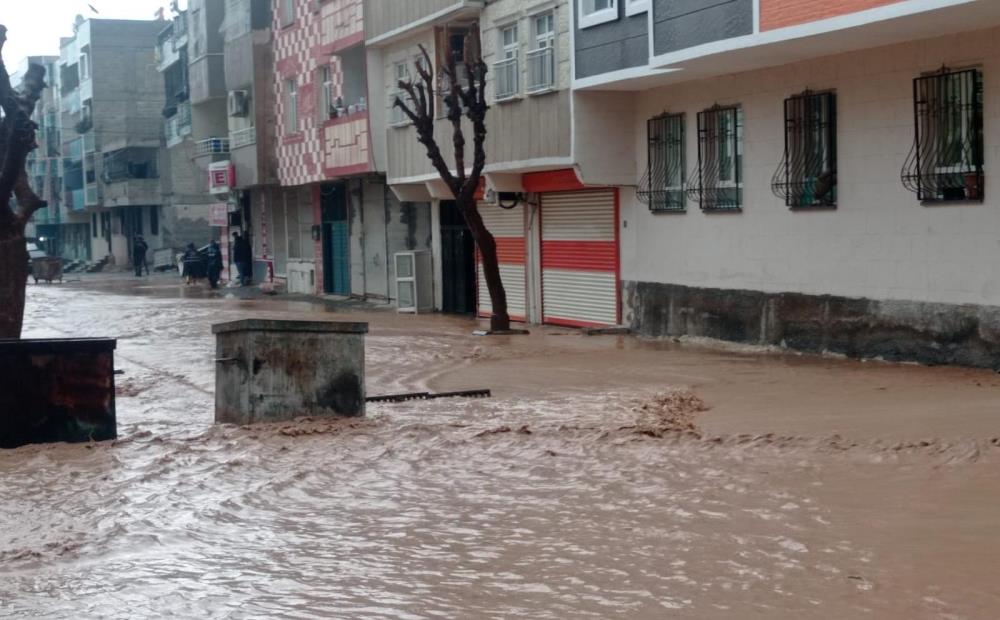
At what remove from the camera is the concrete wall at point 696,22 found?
1617cm

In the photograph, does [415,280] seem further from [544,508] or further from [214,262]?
[544,508]

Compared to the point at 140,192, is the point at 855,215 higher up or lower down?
lower down

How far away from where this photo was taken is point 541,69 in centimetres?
2247

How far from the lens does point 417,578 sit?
6914mm

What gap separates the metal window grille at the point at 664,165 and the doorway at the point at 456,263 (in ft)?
24.2

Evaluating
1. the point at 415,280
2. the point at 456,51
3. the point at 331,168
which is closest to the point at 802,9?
the point at 456,51

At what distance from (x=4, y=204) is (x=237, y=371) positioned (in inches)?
257

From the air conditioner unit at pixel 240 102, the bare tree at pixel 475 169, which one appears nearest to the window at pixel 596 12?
the bare tree at pixel 475 169

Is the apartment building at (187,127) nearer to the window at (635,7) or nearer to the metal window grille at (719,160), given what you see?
the window at (635,7)

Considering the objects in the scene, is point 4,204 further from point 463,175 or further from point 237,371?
point 463,175

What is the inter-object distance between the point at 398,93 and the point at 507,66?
6148 millimetres

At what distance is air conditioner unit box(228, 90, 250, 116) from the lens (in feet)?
135

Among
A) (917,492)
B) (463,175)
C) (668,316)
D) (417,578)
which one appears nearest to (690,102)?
(668,316)

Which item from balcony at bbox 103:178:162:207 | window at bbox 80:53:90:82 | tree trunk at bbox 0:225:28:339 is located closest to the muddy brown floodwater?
tree trunk at bbox 0:225:28:339
